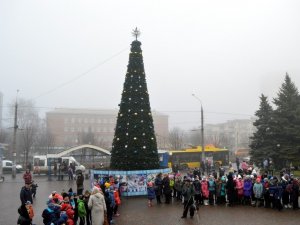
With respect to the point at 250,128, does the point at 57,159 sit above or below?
below

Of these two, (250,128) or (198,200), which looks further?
(250,128)

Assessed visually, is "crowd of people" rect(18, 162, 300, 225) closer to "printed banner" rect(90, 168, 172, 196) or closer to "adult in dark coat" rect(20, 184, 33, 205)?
"adult in dark coat" rect(20, 184, 33, 205)

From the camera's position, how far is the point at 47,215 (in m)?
9.91

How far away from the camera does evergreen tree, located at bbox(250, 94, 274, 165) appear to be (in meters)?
34.4

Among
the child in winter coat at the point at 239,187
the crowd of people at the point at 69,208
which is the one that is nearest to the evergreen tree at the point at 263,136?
the child in winter coat at the point at 239,187

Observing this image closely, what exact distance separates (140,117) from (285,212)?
983 cm

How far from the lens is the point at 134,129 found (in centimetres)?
2081

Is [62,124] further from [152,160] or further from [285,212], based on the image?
[285,212]

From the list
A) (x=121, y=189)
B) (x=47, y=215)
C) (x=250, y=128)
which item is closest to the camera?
(x=47, y=215)

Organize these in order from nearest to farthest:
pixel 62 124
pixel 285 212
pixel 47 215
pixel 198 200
A: pixel 47 215 → pixel 285 212 → pixel 198 200 → pixel 62 124

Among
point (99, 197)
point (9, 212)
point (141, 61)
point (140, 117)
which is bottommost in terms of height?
point (9, 212)

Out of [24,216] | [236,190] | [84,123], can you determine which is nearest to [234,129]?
[84,123]

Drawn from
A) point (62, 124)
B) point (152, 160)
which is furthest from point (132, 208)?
point (62, 124)

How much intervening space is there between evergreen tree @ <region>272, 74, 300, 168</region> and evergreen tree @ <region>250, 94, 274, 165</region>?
0.62m
